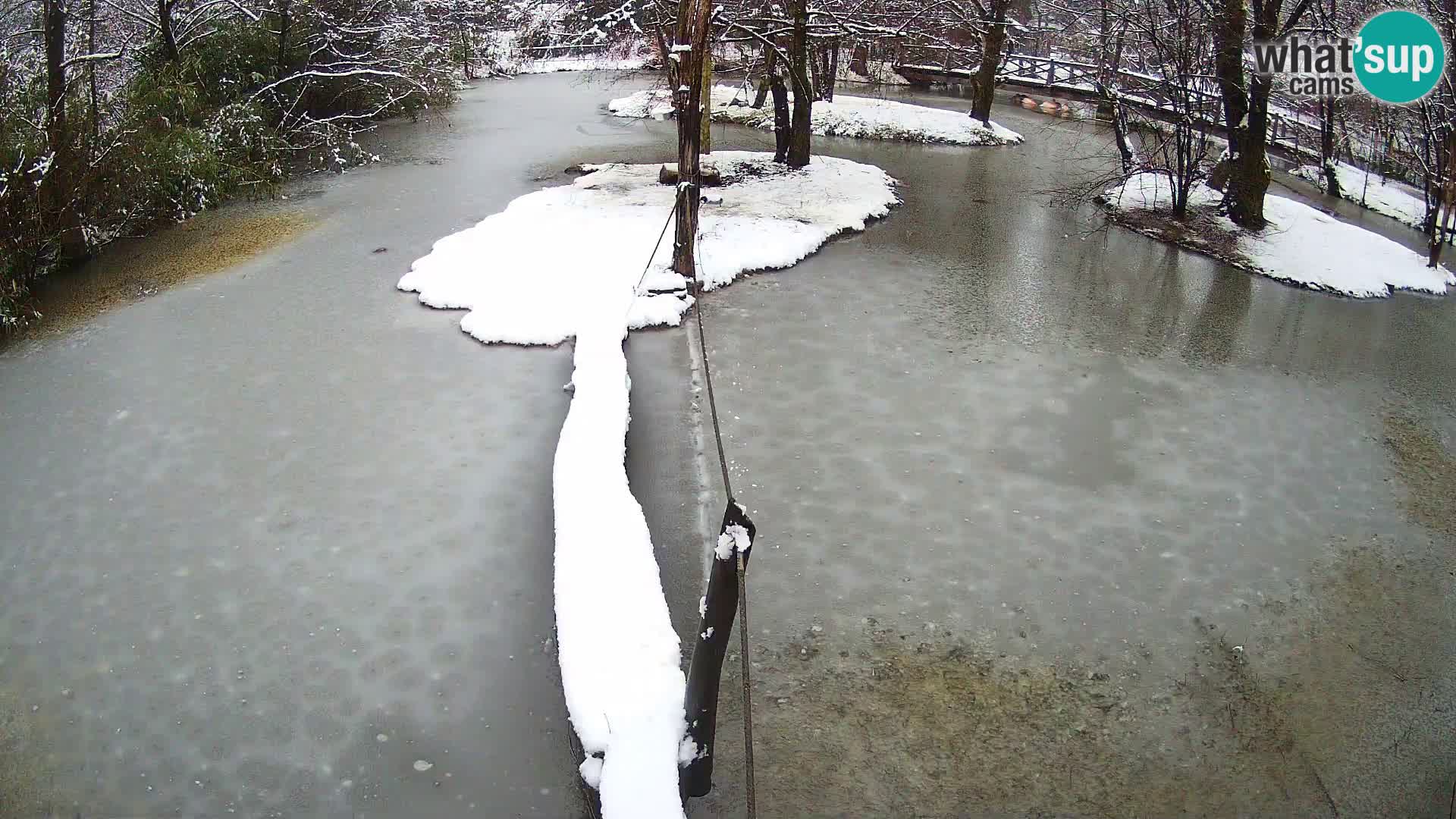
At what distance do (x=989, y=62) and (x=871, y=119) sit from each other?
7.66ft

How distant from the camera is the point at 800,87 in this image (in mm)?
12305

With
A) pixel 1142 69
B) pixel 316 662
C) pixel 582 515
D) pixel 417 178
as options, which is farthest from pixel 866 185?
pixel 316 662

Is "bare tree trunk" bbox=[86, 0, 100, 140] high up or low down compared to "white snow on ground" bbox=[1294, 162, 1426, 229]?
up

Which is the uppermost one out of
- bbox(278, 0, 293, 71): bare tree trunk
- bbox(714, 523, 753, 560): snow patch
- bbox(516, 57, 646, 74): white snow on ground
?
bbox(516, 57, 646, 74): white snow on ground

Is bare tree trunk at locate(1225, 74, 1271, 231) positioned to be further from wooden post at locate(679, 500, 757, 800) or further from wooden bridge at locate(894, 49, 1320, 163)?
wooden post at locate(679, 500, 757, 800)

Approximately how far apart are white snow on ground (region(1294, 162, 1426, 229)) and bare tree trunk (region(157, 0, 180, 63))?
16.7 metres

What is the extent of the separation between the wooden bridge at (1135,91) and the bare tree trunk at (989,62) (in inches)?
37.0

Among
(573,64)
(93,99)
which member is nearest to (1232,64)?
(93,99)

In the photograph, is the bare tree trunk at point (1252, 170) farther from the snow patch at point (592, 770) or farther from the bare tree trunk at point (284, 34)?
the bare tree trunk at point (284, 34)

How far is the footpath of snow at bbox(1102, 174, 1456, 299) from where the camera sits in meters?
9.50

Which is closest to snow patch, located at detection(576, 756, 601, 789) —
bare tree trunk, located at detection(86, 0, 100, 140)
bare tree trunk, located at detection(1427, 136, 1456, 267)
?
bare tree trunk, located at detection(86, 0, 100, 140)

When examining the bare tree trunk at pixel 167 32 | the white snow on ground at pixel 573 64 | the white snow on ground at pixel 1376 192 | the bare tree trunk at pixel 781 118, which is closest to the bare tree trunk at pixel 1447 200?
→ the white snow on ground at pixel 1376 192

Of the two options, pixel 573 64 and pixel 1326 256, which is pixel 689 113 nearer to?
pixel 1326 256

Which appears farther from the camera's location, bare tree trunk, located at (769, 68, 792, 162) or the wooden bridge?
bare tree trunk, located at (769, 68, 792, 162)
